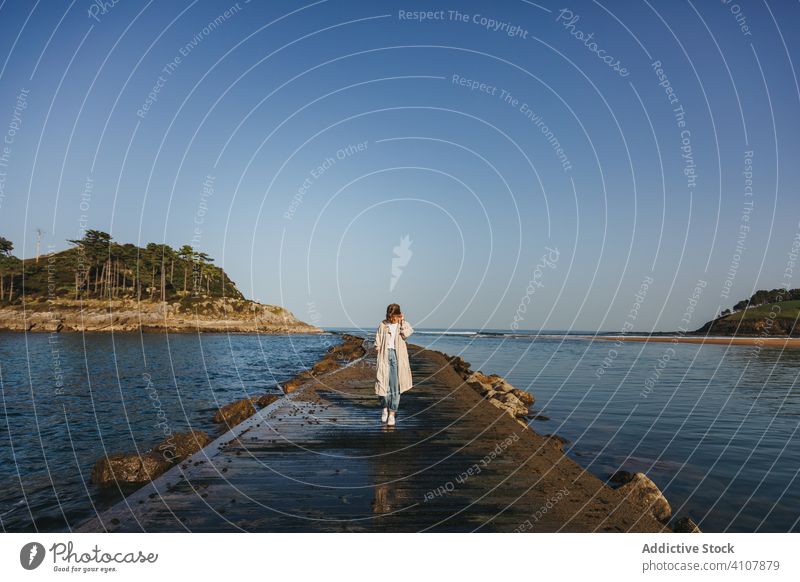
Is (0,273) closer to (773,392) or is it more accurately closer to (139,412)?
(139,412)

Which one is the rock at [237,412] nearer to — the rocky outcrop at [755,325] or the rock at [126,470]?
the rock at [126,470]

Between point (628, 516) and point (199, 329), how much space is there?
12981 centimetres

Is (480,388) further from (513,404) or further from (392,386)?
(392,386)

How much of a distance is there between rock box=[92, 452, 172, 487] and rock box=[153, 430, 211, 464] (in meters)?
0.45

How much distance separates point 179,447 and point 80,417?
9.95 metres

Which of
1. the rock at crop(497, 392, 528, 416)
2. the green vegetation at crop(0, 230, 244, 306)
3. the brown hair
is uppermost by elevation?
the green vegetation at crop(0, 230, 244, 306)

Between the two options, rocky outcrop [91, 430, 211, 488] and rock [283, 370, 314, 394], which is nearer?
rocky outcrop [91, 430, 211, 488]

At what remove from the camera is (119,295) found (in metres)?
125

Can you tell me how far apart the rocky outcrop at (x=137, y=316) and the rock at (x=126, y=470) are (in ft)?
307

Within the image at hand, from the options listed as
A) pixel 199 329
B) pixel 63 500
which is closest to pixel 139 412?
pixel 63 500

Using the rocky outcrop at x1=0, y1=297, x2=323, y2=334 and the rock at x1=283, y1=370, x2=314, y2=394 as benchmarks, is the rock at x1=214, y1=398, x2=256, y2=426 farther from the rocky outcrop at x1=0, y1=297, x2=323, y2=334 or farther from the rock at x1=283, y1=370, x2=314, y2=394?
the rocky outcrop at x1=0, y1=297, x2=323, y2=334

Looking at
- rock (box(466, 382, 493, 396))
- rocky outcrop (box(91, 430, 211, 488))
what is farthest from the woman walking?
rock (box(466, 382, 493, 396))

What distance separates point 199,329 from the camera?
123m

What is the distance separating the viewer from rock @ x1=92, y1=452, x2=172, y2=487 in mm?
8508
